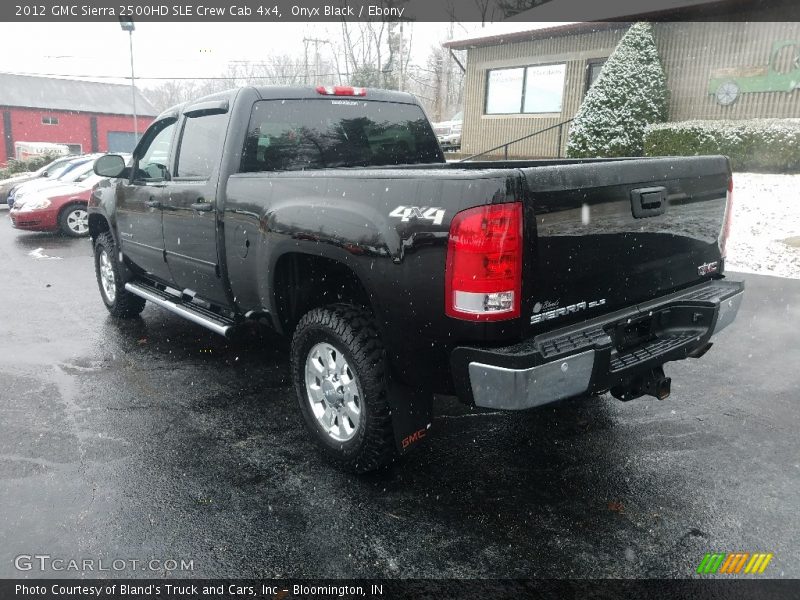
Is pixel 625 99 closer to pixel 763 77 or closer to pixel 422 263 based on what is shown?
pixel 763 77

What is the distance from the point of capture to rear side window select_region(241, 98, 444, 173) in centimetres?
422

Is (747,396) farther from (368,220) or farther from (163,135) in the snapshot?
(163,135)

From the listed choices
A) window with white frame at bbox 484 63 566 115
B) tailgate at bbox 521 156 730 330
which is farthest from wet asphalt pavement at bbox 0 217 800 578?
window with white frame at bbox 484 63 566 115

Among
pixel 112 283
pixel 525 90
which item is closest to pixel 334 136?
pixel 112 283

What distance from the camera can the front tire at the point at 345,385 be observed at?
312cm

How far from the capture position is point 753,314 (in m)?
6.68

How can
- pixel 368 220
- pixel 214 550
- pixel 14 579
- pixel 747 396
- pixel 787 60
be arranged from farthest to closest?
pixel 787 60 < pixel 747 396 < pixel 368 220 < pixel 214 550 < pixel 14 579

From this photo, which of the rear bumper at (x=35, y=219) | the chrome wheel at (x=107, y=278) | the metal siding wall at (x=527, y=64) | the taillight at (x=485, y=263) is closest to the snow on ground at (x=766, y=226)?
the metal siding wall at (x=527, y=64)

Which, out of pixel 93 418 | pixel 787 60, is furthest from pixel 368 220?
pixel 787 60

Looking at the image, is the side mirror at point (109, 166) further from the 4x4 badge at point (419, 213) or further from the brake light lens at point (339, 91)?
the 4x4 badge at point (419, 213)

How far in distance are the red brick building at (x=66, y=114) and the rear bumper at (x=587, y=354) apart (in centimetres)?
5518

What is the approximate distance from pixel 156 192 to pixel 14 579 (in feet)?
10.5

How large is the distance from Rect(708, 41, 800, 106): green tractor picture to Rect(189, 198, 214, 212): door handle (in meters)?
15.8

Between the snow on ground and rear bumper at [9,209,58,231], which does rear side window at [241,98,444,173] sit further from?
rear bumper at [9,209,58,231]
